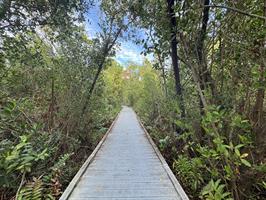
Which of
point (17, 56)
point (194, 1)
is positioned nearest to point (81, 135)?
point (17, 56)

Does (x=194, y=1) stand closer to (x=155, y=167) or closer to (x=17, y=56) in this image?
(x=155, y=167)

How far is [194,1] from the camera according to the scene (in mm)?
4461

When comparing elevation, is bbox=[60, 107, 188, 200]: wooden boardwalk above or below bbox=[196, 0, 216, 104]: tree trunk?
below

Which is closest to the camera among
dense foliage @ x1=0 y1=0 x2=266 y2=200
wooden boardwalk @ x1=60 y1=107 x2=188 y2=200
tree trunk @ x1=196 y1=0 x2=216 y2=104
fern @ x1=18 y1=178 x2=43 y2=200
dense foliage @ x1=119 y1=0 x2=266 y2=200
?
dense foliage @ x1=119 y1=0 x2=266 y2=200

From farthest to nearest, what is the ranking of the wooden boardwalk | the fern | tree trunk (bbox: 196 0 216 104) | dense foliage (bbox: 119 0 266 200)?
tree trunk (bbox: 196 0 216 104) → the wooden boardwalk → the fern → dense foliage (bbox: 119 0 266 200)

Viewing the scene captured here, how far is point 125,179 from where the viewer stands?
4797mm

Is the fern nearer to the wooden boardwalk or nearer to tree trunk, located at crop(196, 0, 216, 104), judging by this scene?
the wooden boardwalk

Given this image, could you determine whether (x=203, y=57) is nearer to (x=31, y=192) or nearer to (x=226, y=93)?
(x=226, y=93)

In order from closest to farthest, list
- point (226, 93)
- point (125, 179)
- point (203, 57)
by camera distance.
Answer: point (226, 93)
point (203, 57)
point (125, 179)

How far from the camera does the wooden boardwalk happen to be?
4020 millimetres

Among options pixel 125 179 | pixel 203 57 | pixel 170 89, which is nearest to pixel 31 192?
pixel 125 179

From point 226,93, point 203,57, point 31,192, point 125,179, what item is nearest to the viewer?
point 31,192

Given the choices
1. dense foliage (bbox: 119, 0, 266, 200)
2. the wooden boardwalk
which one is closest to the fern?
the wooden boardwalk

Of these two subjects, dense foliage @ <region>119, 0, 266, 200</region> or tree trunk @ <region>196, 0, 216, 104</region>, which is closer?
dense foliage @ <region>119, 0, 266, 200</region>
